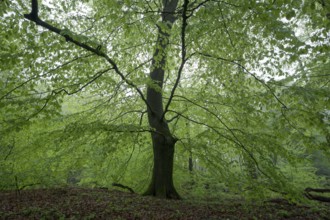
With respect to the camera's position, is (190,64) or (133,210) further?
(190,64)

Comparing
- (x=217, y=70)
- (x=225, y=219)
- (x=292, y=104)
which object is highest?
(x=217, y=70)

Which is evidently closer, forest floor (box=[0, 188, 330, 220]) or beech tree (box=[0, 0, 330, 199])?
beech tree (box=[0, 0, 330, 199])

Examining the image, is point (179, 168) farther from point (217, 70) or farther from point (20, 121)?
point (20, 121)

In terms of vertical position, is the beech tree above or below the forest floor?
above

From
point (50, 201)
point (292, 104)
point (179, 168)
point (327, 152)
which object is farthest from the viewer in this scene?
point (179, 168)

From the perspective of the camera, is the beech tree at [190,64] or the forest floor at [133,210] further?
the forest floor at [133,210]

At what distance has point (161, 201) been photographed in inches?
255

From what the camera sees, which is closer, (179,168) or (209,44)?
(209,44)

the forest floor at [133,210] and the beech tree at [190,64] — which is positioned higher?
the beech tree at [190,64]

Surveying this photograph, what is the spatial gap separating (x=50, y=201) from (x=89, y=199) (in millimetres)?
988

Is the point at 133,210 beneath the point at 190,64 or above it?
beneath

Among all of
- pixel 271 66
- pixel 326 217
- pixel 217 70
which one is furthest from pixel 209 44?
pixel 326 217

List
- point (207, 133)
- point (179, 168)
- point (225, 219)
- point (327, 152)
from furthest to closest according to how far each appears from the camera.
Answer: point (179, 168) → point (207, 133) → point (225, 219) → point (327, 152)

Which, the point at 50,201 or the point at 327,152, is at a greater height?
the point at 327,152
